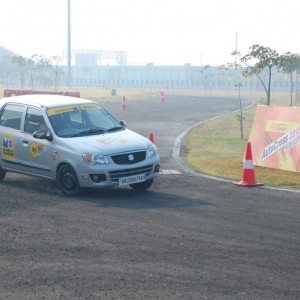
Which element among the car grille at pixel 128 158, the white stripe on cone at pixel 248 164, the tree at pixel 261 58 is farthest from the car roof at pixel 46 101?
the tree at pixel 261 58

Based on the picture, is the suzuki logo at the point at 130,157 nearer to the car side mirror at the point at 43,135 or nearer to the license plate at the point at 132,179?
the license plate at the point at 132,179

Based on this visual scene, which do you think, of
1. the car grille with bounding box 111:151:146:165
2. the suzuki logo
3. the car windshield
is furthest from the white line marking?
the suzuki logo

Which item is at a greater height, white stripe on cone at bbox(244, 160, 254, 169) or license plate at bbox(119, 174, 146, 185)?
white stripe on cone at bbox(244, 160, 254, 169)

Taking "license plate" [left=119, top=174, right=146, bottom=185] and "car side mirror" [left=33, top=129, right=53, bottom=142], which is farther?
"car side mirror" [left=33, top=129, right=53, bottom=142]

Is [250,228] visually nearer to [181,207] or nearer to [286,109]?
[181,207]

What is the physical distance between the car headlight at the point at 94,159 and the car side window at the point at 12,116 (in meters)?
2.19

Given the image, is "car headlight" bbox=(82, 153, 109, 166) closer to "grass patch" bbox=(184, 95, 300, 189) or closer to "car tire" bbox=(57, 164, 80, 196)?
"car tire" bbox=(57, 164, 80, 196)

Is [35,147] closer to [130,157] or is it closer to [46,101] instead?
[46,101]

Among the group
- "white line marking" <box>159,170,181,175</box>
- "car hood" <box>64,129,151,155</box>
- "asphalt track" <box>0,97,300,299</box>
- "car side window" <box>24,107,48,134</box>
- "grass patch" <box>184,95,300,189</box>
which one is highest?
"car side window" <box>24,107,48,134</box>

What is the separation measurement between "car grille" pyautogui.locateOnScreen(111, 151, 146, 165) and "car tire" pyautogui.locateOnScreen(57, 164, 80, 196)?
77 centimetres

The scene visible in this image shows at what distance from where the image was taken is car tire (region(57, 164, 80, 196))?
12250mm

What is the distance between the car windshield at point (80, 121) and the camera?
1293 cm

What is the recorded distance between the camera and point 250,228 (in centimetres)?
954

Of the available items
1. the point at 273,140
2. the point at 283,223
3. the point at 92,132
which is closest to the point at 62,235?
the point at 283,223
